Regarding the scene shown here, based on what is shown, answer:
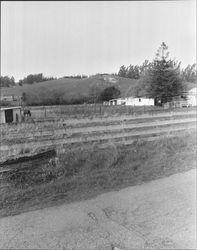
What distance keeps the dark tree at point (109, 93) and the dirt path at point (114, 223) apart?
2.90 feet

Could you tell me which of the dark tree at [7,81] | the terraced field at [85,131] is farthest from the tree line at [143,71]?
the terraced field at [85,131]

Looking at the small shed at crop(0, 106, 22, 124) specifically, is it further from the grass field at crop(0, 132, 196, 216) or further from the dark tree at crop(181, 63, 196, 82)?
the dark tree at crop(181, 63, 196, 82)

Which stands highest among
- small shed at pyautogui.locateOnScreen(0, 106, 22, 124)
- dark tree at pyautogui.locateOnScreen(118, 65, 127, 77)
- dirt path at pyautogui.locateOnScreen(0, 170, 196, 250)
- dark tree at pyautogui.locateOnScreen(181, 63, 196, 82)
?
dark tree at pyautogui.locateOnScreen(118, 65, 127, 77)

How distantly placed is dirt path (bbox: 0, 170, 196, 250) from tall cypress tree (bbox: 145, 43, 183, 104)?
86 centimetres

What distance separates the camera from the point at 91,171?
2635 mm

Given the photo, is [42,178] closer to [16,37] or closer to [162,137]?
[16,37]

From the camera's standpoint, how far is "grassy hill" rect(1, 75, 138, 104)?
1609mm

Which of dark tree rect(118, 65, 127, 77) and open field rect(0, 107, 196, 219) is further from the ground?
dark tree rect(118, 65, 127, 77)

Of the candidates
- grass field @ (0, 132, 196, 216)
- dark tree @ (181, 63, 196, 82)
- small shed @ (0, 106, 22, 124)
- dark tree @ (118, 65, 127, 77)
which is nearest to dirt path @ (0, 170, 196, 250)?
grass field @ (0, 132, 196, 216)

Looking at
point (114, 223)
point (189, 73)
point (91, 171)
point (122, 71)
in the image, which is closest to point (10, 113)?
point (91, 171)

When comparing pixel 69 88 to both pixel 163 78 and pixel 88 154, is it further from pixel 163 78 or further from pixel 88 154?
pixel 88 154

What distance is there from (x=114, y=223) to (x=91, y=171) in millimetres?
944

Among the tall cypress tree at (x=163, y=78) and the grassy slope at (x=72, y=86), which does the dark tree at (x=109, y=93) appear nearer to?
the grassy slope at (x=72, y=86)

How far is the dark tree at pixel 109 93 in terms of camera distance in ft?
6.10
